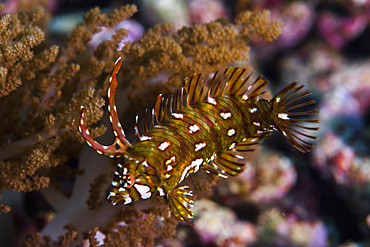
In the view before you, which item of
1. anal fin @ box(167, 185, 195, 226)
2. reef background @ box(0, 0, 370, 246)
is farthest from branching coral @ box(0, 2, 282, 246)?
anal fin @ box(167, 185, 195, 226)

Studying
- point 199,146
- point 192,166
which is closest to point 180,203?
point 192,166

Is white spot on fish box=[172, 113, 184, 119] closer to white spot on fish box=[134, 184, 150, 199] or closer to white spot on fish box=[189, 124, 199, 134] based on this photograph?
white spot on fish box=[189, 124, 199, 134]

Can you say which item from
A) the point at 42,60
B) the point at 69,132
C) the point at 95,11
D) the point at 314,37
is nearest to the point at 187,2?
the point at 314,37

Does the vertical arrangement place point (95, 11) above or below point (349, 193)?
above

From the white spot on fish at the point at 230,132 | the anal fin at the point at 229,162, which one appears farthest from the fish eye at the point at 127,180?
the white spot on fish at the point at 230,132

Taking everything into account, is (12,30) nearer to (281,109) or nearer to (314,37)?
(281,109)

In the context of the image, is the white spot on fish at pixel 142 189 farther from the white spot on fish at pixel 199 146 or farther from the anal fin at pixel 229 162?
the anal fin at pixel 229 162
